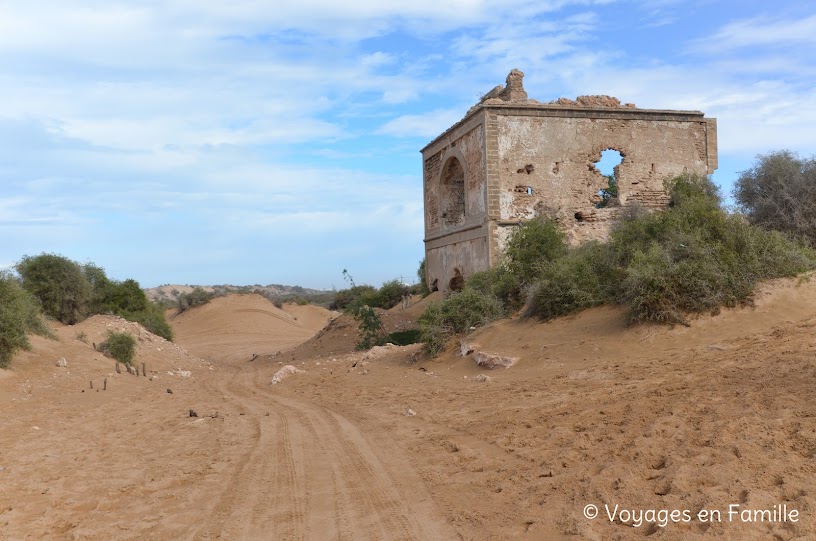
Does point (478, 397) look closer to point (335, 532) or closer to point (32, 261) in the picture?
point (335, 532)

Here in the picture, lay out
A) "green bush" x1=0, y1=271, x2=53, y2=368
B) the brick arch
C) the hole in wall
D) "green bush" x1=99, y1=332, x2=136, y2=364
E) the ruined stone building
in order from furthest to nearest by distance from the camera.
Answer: the hole in wall < the brick arch < the ruined stone building < "green bush" x1=99, y1=332, x2=136, y2=364 < "green bush" x1=0, y1=271, x2=53, y2=368

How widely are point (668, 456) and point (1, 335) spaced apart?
41.6 ft

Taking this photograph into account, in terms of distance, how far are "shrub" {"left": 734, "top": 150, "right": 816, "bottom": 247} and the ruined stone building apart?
114 inches

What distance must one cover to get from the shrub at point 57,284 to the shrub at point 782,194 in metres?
22.0

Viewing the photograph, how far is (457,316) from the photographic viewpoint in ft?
51.6

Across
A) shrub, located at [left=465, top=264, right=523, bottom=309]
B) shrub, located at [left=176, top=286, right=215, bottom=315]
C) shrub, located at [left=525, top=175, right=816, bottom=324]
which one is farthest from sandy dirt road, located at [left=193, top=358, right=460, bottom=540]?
shrub, located at [left=176, top=286, right=215, bottom=315]

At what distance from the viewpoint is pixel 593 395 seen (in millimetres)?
8539

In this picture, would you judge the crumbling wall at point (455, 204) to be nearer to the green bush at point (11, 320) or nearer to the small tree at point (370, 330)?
the small tree at point (370, 330)

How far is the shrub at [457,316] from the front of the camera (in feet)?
50.4

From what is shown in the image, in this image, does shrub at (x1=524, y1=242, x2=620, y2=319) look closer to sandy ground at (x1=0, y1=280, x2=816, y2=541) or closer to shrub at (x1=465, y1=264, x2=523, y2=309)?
sandy ground at (x1=0, y1=280, x2=816, y2=541)

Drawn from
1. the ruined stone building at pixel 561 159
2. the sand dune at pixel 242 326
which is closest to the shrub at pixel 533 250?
the ruined stone building at pixel 561 159

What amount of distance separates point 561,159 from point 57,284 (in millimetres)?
17560

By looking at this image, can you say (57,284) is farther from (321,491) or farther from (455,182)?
(321,491)

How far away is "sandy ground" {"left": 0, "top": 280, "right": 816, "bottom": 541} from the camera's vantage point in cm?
480
